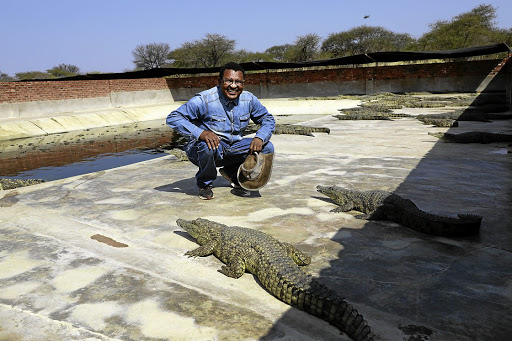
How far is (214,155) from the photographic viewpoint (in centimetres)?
443

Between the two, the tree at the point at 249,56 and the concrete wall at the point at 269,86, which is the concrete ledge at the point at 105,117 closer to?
the concrete wall at the point at 269,86

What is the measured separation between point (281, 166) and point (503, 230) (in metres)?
3.25

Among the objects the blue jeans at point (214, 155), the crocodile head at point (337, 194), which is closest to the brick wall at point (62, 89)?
the blue jeans at point (214, 155)

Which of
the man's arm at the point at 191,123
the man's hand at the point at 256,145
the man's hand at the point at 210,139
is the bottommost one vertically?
the man's hand at the point at 256,145

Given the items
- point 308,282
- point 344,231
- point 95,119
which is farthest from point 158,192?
point 95,119

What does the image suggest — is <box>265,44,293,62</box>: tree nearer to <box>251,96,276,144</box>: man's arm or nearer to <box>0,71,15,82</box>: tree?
<box>0,71,15,82</box>: tree

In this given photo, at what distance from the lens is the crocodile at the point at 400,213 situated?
3.16m

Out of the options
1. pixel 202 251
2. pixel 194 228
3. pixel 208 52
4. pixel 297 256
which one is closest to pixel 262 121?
pixel 194 228

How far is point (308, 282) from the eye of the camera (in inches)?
90.5

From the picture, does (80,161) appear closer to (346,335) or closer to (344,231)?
(344,231)

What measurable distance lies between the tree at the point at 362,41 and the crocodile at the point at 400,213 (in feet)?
156

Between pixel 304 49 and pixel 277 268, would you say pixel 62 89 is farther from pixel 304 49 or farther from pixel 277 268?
pixel 304 49

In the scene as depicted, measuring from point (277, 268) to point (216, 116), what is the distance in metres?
2.39

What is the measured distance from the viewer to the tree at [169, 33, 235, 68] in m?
51.2
